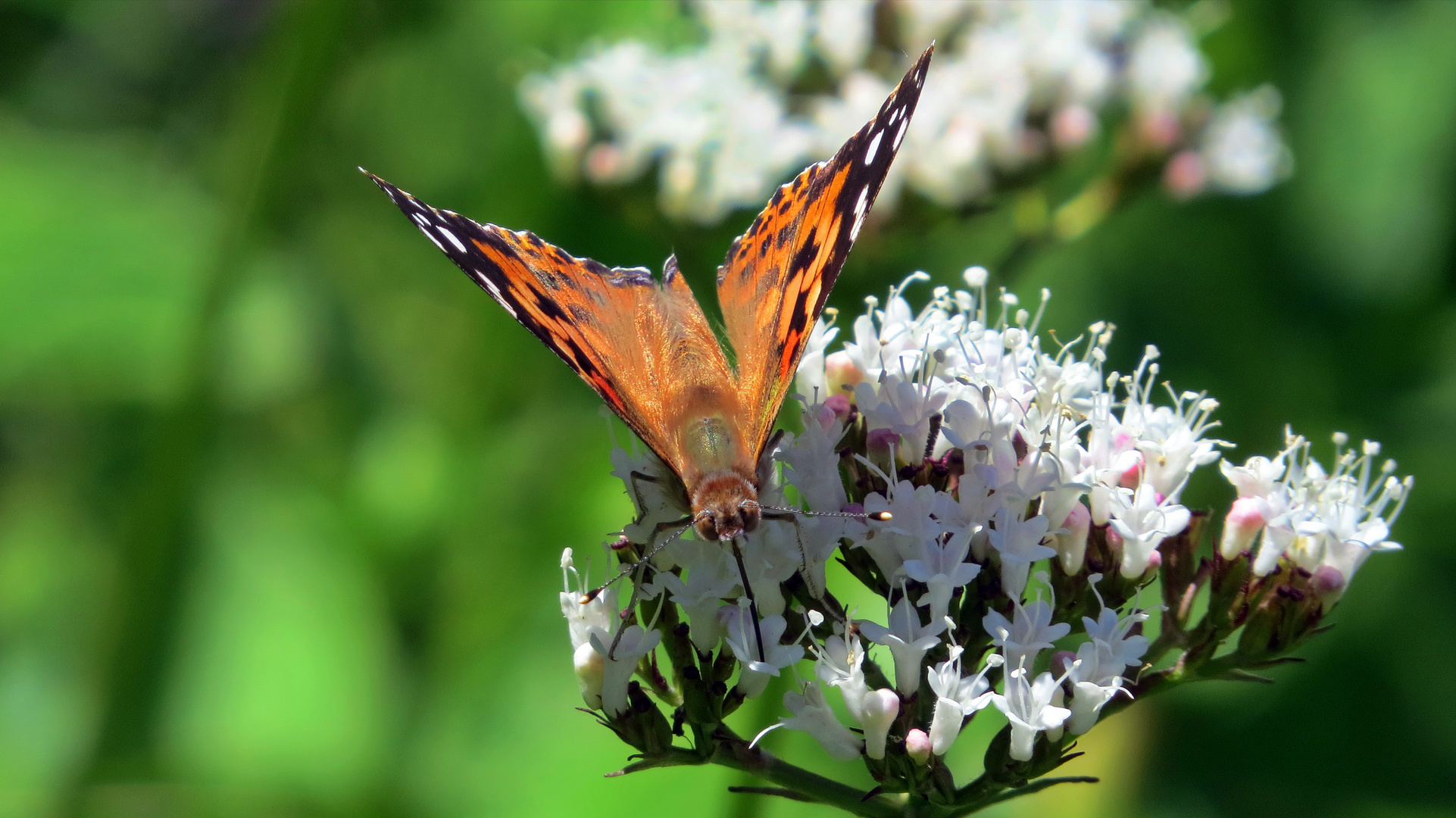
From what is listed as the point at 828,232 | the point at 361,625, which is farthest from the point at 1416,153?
the point at 361,625

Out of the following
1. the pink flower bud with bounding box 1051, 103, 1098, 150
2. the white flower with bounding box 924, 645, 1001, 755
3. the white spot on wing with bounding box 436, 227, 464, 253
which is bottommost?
the white flower with bounding box 924, 645, 1001, 755

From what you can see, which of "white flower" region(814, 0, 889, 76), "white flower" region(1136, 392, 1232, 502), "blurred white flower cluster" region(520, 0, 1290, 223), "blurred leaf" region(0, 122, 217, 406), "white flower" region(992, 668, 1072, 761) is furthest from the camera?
"white flower" region(814, 0, 889, 76)

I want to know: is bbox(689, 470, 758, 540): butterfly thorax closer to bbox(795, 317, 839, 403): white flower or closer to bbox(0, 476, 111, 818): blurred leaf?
bbox(795, 317, 839, 403): white flower

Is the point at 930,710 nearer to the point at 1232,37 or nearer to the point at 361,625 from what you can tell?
the point at 361,625

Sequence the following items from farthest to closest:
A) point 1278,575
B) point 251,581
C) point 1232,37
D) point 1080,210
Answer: point 1232,37
point 1080,210
point 251,581
point 1278,575

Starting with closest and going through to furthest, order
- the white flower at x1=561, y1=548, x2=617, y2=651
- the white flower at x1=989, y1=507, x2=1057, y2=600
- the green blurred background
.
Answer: the white flower at x1=989, y1=507, x2=1057, y2=600
the white flower at x1=561, y1=548, x2=617, y2=651
the green blurred background

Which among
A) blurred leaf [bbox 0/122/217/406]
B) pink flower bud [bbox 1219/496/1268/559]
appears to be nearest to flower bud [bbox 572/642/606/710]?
pink flower bud [bbox 1219/496/1268/559]

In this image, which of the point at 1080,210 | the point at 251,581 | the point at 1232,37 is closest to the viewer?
the point at 251,581
